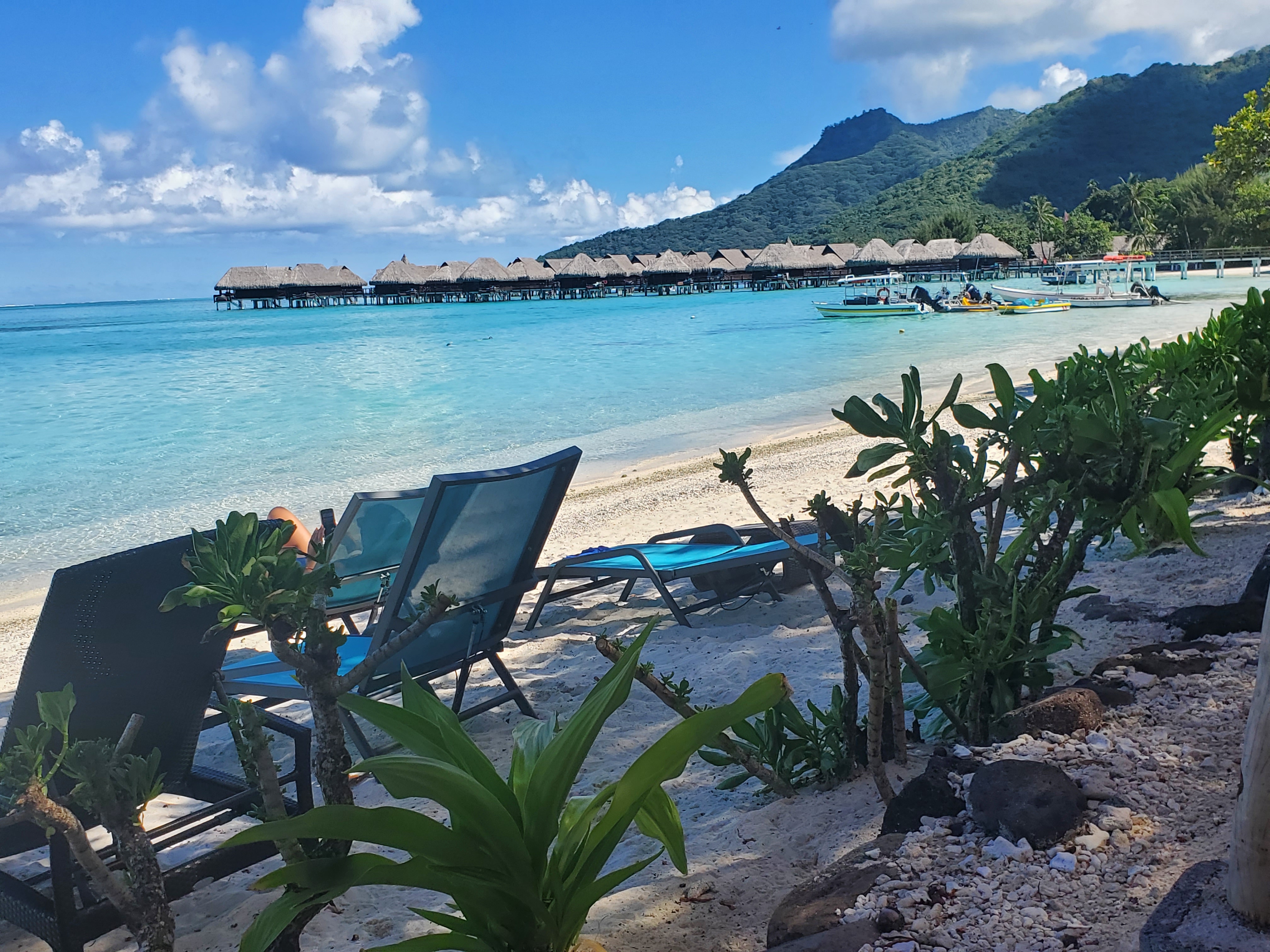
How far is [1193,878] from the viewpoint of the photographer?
1.23 metres

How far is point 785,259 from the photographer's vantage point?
225 feet

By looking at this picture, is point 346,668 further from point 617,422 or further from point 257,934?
point 617,422

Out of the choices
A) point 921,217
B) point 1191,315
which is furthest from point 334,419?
point 921,217

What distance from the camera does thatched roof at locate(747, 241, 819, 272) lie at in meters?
68.4

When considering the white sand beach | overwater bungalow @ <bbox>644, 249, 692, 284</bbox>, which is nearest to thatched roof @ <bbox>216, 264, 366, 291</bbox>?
overwater bungalow @ <bbox>644, 249, 692, 284</bbox>

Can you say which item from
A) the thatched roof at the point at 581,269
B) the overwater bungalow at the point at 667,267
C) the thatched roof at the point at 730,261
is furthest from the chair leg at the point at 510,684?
the thatched roof at the point at 581,269

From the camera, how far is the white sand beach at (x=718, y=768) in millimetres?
1627

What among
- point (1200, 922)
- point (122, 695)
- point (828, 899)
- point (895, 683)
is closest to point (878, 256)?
point (895, 683)

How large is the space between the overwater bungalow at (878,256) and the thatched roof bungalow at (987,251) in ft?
13.0

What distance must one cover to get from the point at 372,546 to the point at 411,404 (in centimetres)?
1448

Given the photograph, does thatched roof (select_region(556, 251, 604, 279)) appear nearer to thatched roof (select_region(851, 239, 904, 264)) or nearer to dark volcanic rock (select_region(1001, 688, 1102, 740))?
thatched roof (select_region(851, 239, 904, 264))

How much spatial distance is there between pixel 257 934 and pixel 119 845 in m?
0.27

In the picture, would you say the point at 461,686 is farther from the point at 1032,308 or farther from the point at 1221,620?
the point at 1032,308

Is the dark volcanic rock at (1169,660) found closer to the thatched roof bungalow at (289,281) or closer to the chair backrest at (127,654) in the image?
the chair backrest at (127,654)
